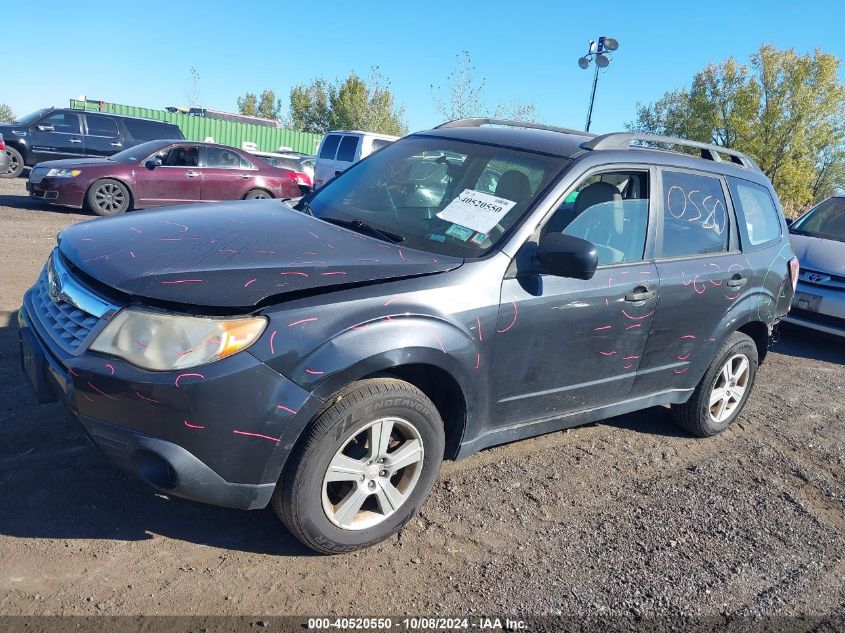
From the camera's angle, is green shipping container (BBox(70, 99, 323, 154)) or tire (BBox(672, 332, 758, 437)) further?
green shipping container (BBox(70, 99, 323, 154))

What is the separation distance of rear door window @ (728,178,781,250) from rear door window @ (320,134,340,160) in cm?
1212

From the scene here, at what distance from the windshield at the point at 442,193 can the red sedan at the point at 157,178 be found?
24.0 ft

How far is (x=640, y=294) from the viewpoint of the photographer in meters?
3.76

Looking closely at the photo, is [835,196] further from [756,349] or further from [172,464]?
[172,464]

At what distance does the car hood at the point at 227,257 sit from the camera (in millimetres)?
2639

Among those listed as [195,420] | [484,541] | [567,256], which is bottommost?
[484,541]

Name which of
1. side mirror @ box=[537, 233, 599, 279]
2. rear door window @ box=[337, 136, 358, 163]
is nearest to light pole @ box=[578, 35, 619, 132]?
rear door window @ box=[337, 136, 358, 163]

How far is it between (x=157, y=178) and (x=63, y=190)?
58.3 inches

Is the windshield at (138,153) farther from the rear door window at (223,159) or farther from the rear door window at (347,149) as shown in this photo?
the rear door window at (347,149)

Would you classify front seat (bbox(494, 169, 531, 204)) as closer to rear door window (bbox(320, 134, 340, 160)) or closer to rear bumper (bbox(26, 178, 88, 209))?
rear bumper (bbox(26, 178, 88, 209))

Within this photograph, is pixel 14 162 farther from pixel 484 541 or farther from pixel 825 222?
pixel 484 541

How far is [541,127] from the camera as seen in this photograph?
14.4 ft

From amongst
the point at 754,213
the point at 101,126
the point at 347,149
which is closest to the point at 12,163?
the point at 101,126

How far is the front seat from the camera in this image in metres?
3.53
